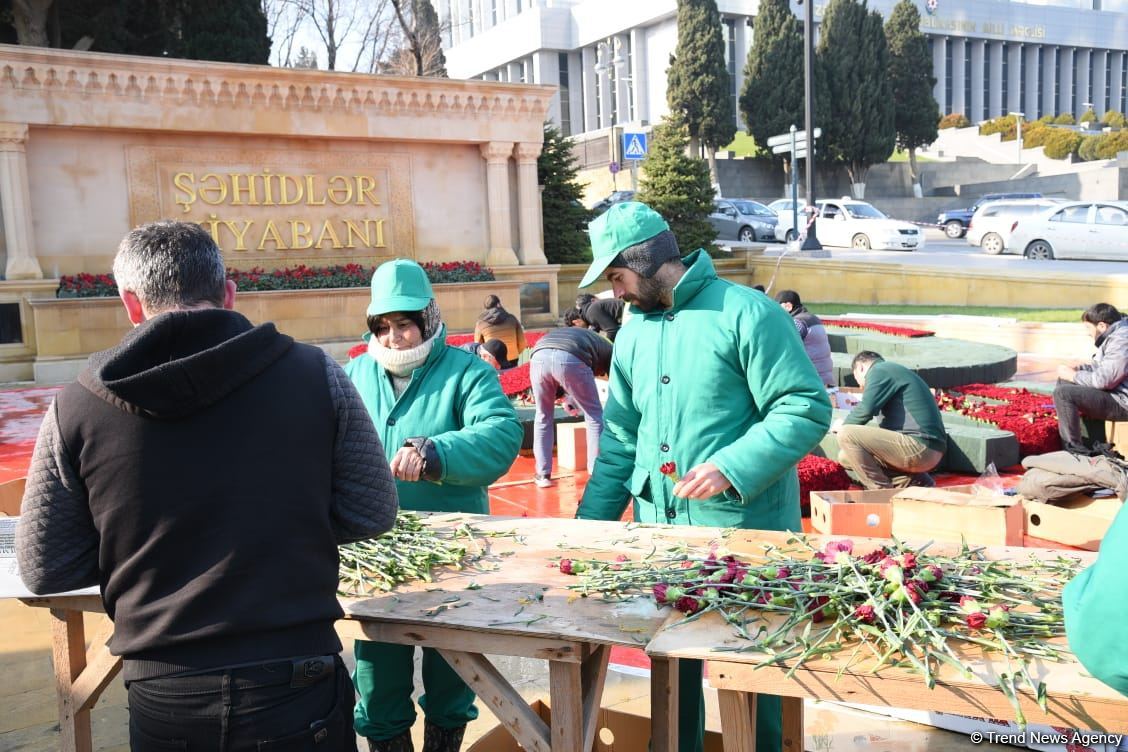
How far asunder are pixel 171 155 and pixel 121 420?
53.1 feet

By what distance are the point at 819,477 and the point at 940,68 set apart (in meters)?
74.9

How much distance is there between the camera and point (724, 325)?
327 centimetres

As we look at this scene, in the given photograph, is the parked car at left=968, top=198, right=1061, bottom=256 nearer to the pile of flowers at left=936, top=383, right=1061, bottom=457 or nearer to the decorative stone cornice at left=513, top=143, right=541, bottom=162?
the decorative stone cornice at left=513, top=143, right=541, bottom=162

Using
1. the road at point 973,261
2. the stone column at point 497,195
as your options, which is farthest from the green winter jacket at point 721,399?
the stone column at point 497,195

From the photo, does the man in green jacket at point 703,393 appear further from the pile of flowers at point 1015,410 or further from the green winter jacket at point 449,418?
the pile of flowers at point 1015,410

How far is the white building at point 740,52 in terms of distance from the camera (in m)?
65.2

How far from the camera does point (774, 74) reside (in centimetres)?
4962

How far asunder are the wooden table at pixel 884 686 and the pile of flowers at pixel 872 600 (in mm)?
26

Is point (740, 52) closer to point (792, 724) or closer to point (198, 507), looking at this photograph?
point (792, 724)

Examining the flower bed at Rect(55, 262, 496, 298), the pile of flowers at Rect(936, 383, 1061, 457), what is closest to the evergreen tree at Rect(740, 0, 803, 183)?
the flower bed at Rect(55, 262, 496, 298)

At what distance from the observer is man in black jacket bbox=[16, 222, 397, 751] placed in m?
2.08

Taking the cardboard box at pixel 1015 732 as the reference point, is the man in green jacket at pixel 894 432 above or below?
above

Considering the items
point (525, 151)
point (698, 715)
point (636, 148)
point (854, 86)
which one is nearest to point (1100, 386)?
point (698, 715)

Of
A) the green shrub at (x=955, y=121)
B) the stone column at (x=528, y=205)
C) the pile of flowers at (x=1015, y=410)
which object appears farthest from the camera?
the green shrub at (x=955, y=121)
